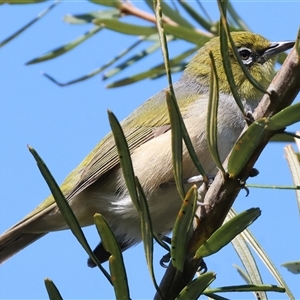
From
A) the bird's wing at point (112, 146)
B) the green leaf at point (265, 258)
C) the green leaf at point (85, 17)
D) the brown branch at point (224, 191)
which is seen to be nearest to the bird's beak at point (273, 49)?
the bird's wing at point (112, 146)

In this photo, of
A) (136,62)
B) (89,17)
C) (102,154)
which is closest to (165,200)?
(102,154)

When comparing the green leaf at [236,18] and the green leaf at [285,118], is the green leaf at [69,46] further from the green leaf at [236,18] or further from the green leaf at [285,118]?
the green leaf at [285,118]

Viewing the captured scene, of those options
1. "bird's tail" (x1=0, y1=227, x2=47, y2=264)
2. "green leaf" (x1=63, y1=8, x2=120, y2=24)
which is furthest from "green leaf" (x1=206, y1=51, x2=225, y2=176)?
"bird's tail" (x1=0, y1=227, x2=47, y2=264)

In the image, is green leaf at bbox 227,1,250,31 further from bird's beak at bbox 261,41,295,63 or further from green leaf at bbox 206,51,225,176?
green leaf at bbox 206,51,225,176

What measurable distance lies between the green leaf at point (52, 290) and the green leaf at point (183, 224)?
23cm

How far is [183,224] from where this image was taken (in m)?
1.06

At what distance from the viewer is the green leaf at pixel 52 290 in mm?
1072

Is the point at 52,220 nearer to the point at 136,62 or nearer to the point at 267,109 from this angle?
the point at 136,62

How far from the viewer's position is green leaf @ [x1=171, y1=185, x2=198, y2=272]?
41.3 inches

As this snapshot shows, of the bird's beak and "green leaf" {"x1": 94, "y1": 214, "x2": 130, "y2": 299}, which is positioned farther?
the bird's beak

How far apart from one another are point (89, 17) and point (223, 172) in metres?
1.81

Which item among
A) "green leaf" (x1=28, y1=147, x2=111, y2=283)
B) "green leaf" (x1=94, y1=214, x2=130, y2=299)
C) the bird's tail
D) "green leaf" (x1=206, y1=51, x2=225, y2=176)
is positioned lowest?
"green leaf" (x1=94, y1=214, x2=130, y2=299)

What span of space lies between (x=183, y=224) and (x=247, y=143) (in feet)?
0.64

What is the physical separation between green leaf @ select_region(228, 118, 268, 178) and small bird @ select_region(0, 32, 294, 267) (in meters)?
1.71
